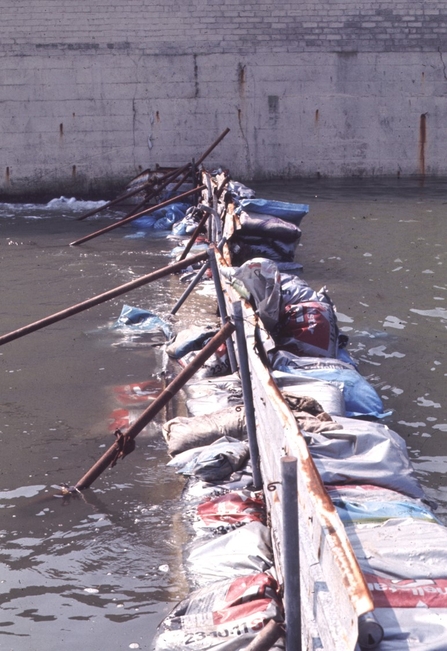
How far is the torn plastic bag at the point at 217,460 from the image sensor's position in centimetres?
408

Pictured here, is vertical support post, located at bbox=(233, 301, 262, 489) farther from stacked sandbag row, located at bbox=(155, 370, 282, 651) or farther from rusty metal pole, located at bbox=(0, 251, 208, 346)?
rusty metal pole, located at bbox=(0, 251, 208, 346)

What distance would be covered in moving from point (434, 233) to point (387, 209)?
2065mm

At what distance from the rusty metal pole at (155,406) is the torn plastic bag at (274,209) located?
4962mm

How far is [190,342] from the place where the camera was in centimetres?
610

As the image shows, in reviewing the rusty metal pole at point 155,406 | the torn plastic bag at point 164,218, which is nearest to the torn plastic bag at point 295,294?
the rusty metal pole at point 155,406

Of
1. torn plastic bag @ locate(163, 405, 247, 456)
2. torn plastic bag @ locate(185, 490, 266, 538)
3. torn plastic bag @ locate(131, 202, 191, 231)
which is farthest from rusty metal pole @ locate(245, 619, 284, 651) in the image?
torn plastic bag @ locate(131, 202, 191, 231)

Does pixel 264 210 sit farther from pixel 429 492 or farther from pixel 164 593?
pixel 164 593

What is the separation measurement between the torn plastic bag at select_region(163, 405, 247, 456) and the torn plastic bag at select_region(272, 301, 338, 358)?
0.96 meters

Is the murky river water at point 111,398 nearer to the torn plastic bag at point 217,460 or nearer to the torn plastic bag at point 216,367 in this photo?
the torn plastic bag at point 217,460

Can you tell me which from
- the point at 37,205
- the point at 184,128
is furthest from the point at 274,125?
the point at 37,205

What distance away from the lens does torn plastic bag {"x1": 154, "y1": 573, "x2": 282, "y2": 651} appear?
8.85 ft

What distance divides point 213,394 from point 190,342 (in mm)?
1065

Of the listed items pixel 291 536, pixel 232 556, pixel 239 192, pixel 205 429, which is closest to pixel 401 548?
pixel 291 536

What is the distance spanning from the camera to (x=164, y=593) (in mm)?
3295
